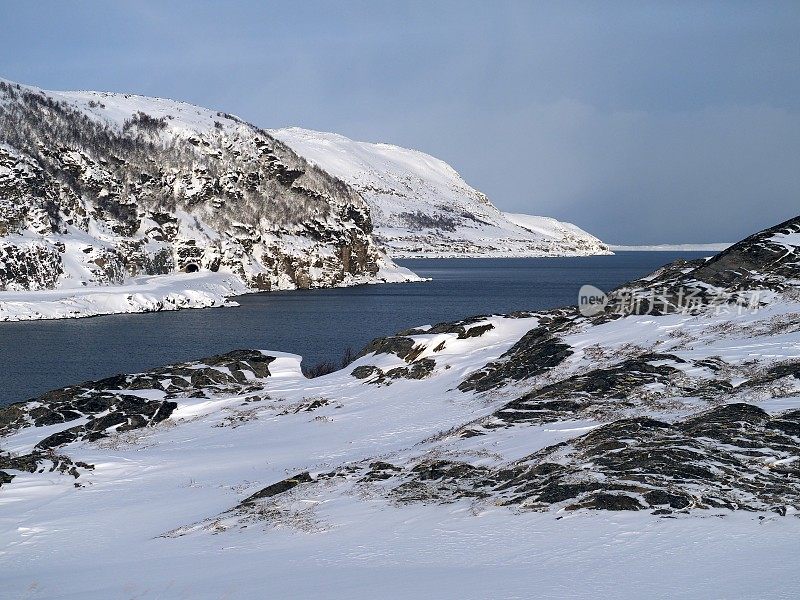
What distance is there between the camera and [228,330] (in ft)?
222

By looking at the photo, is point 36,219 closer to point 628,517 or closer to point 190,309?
point 190,309

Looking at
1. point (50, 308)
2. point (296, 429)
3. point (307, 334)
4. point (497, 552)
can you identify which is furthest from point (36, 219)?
point (497, 552)

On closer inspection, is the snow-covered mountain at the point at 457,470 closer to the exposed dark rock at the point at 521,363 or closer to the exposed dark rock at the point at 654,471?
the exposed dark rock at the point at 654,471

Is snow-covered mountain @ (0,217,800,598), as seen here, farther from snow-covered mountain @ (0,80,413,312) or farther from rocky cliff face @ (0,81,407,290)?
rocky cliff face @ (0,81,407,290)

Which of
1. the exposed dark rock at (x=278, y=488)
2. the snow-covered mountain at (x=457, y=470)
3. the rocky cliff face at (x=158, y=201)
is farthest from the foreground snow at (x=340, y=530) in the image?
the rocky cliff face at (x=158, y=201)

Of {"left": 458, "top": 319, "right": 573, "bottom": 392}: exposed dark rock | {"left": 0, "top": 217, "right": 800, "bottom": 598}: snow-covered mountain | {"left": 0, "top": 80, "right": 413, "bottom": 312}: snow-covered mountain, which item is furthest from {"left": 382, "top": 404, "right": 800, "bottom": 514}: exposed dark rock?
{"left": 0, "top": 80, "right": 413, "bottom": 312}: snow-covered mountain

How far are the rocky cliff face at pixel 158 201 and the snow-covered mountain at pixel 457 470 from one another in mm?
65809

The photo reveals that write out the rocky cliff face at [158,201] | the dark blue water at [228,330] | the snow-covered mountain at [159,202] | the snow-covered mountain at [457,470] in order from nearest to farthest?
the snow-covered mountain at [457,470] < the dark blue water at [228,330] < the snow-covered mountain at [159,202] < the rocky cliff face at [158,201]

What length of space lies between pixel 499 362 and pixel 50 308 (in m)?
63.5

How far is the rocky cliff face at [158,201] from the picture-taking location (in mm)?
90688

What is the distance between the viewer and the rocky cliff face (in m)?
90.7

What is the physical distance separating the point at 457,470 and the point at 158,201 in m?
107

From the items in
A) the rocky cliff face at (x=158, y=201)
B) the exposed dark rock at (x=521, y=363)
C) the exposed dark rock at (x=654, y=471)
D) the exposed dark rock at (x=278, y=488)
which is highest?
the rocky cliff face at (x=158, y=201)

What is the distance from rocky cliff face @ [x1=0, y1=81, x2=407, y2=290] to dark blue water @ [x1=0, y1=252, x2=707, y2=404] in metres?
12.5
